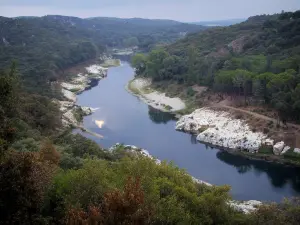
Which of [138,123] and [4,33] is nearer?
[138,123]

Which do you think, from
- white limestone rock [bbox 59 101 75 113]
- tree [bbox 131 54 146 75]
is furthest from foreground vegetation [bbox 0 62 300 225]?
tree [bbox 131 54 146 75]

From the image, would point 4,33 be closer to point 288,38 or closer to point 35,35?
point 35,35

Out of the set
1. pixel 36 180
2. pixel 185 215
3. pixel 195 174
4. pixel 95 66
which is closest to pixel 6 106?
pixel 36 180

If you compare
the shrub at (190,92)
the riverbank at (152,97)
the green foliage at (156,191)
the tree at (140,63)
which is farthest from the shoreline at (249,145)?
the tree at (140,63)

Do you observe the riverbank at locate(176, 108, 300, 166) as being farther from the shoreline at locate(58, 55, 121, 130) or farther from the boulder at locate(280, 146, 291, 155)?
the shoreline at locate(58, 55, 121, 130)

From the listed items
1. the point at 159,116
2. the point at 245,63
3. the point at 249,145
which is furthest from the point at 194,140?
the point at 245,63

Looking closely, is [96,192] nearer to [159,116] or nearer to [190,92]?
[159,116]

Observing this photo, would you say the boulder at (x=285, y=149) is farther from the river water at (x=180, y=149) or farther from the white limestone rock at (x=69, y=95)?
the white limestone rock at (x=69, y=95)
